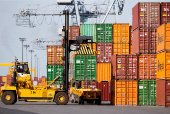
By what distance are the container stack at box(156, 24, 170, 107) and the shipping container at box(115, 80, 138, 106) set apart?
251 cm

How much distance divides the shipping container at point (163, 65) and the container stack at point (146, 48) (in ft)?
6.34

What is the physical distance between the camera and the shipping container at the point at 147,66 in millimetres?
32341

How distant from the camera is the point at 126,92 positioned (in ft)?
105

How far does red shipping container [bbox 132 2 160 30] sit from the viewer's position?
32719 mm

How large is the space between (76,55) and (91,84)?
4719 mm

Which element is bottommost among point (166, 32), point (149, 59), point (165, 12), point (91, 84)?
point (91, 84)

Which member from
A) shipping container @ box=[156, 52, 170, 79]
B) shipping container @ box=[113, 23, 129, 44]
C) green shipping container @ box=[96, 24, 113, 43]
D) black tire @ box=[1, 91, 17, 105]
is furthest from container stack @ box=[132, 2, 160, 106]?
black tire @ box=[1, 91, 17, 105]

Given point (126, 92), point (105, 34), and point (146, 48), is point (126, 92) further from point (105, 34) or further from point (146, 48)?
point (105, 34)

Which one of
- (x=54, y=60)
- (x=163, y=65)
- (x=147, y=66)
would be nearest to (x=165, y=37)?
(x=163, y=65)

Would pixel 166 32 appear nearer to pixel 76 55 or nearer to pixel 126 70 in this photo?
pixel 126 70

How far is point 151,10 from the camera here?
108ft

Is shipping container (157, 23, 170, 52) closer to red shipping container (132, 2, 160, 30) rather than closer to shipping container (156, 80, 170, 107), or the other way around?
shipping container (156, 80, 170, 107)

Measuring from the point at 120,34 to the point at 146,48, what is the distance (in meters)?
7.85

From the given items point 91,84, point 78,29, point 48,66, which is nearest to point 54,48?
point 48,66
